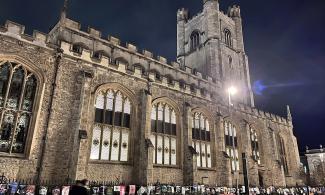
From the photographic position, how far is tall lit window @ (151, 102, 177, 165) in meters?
20.8

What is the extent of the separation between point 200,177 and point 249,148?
9.24 m

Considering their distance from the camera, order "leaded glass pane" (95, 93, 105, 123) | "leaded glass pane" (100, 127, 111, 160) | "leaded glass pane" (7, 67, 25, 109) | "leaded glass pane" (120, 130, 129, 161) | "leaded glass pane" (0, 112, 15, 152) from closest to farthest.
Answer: "leaded glass pane" (0, 112, 15, 152) < "leaded glass pane" (7, 67, 25, 109) < "leaded glass pane" (100, 127, 111, 160) < "leaded glass pane" (95, 93, 105, 123) < "leaded glass pane" (120, 130, 129, 161)

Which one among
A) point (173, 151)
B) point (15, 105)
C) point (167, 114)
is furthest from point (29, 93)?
point (173, 151)

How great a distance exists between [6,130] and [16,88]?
2647mm

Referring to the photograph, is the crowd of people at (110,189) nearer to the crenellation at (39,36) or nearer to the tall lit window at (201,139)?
the tall lit window at (201,139)

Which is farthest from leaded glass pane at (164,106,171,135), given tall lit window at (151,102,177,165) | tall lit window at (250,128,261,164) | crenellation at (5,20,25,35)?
tall lit window at (250,128,261,164)

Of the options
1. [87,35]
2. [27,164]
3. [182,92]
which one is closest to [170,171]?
[182,92]

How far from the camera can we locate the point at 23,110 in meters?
15.1

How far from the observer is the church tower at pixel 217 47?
36.1 metres

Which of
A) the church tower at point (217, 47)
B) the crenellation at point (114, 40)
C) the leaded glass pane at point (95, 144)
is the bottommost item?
the leaded glass pane at point (95, 144)

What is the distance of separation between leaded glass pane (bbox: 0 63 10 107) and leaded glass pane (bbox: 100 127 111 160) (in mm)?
6834

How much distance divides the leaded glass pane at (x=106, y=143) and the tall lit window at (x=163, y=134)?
414 cm

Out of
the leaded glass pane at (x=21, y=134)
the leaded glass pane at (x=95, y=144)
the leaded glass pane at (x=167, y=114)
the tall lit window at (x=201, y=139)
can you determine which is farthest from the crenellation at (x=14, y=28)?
the tall lit window at (x=201, y=139)

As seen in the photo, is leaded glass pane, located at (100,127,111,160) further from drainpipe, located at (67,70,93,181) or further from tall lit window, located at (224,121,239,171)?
tall lit window, located at (224,121,239,171)
